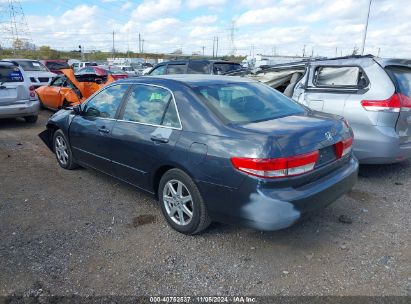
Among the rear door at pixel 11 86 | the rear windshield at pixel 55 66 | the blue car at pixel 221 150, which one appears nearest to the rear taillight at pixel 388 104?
the blue car at pixel 221 150

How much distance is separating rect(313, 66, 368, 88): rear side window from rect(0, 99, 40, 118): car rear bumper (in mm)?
6986

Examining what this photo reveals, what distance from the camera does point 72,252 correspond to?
324 centimetres

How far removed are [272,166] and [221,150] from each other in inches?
18.2

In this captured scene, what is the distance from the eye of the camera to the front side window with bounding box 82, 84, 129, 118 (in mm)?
4266

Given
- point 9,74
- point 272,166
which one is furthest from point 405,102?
point 9,74

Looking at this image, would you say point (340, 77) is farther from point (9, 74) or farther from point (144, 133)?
point (9, 74)

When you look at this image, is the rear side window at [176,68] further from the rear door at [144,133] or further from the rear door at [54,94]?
the rear door at [144,133]

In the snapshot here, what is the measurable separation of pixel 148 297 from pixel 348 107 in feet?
12.2

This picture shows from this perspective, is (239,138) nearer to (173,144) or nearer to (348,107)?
(173,144)

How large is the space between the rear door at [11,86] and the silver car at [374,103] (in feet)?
23.3

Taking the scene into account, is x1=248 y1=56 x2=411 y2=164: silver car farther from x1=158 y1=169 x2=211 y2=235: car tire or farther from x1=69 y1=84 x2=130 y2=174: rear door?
x1=69 y1=84 x2=130 y2=174: rear door

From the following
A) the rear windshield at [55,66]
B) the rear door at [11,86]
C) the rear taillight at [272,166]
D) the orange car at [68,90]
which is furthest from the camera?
the rear windshield at [55,66]

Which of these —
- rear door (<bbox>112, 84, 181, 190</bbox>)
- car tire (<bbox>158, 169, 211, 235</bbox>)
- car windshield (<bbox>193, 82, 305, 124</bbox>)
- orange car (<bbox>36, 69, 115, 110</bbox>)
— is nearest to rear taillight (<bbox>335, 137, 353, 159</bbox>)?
car windshield (<bbox>193, 82, 305, 124</bbox>)

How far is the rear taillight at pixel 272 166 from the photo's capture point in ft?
9.11
